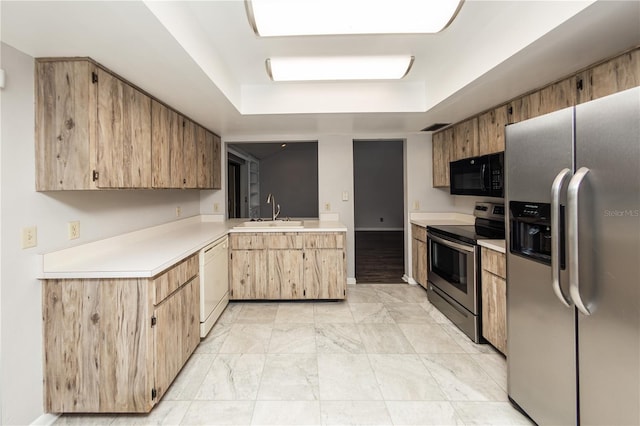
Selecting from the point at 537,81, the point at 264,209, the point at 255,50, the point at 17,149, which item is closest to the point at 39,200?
the point at 17,149

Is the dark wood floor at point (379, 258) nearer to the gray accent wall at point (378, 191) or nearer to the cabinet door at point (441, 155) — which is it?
the gray accent wall at point (378, 191)

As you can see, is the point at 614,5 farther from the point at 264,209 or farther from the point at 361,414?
the point at 264,209

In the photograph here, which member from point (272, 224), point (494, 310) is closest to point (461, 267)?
point (494, 310)

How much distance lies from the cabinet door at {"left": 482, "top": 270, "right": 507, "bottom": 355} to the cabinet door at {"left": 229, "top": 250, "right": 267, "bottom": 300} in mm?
2166

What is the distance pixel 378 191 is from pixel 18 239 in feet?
28.9

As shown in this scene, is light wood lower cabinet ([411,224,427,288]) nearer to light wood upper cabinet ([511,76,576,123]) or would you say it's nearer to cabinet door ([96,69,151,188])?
light wood upper cabinet ([511,76,576,123])

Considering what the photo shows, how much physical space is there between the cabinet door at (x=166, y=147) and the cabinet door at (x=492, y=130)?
2937mm

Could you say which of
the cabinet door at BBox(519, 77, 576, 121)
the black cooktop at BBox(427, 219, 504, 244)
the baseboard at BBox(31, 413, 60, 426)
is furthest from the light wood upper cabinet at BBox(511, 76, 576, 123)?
the baseboard at BBox(31, 413, 60, 426)

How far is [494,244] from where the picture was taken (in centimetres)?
227

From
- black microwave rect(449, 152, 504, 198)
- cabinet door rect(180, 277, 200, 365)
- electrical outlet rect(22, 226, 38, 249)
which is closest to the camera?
electrical outlet rect(22, 226, 38, 249)

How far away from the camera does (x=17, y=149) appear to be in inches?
59.8

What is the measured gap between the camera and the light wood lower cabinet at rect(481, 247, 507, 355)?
2.18 metres

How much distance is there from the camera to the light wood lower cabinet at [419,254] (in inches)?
143

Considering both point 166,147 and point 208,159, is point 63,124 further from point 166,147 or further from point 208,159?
point 208,159
